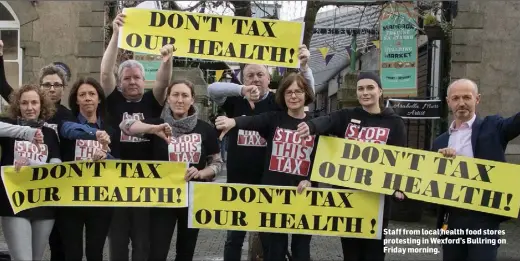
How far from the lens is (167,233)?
4543 millimetres

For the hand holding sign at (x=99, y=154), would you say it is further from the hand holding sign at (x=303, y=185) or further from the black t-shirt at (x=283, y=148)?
the hand holding sign at (x=303, y=185)

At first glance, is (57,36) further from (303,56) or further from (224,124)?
(224,124)

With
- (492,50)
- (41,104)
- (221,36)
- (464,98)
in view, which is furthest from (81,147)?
(492,50)

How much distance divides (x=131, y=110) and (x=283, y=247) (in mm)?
1716

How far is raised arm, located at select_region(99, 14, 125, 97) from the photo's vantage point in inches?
184

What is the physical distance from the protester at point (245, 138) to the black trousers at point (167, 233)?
60 centimetres

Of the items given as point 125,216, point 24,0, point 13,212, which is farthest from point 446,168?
point 24,0

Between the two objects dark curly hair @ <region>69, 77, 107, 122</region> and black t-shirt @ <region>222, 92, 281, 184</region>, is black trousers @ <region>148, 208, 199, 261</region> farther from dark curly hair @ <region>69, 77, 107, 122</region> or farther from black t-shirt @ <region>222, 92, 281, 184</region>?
dark curly hair @ <region>69, 77, 107, 122</region>

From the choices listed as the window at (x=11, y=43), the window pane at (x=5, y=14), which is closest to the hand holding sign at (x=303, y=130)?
the window at (x=11, y=43)

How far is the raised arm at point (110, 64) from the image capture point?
15.3 feet

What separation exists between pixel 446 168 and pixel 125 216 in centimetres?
269

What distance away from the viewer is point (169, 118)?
462 centimetres

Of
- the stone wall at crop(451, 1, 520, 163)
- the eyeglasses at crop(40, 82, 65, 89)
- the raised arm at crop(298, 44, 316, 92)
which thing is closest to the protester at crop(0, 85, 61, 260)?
the eyeglasses at crop(40, 82, 65, 89)

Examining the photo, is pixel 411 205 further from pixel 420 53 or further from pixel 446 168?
pixel 420 53
